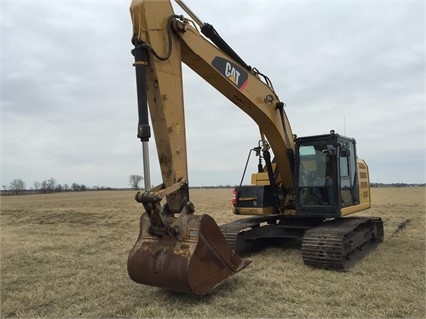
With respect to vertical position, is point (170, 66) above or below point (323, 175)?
above

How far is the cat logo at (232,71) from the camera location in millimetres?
6438

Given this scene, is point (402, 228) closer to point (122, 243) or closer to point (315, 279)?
point (315, 279)

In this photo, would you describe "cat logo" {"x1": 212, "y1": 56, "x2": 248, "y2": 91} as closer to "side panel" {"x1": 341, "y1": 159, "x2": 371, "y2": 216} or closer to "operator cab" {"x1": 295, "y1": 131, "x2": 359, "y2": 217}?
"operator cab" {"x1": 295, "y1": 131, "x2": 359, "y2": 217}

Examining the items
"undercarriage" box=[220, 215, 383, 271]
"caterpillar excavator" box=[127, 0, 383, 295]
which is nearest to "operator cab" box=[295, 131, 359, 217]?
"caterpillar excavator" box=[127, 0, 383, 295]

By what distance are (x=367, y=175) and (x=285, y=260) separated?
360cm

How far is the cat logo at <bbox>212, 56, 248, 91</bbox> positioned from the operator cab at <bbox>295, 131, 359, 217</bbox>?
6.88ft

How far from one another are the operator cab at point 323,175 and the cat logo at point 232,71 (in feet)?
6.88

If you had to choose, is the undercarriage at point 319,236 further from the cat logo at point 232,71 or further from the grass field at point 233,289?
the cat logo at point 232,71

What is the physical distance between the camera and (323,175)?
8.07m

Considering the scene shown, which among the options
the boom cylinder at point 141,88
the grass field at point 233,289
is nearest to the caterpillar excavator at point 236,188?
the boom cylinder at point 141,88

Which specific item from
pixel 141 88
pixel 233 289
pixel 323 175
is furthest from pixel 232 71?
pixel 233 289

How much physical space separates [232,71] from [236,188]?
3.13 meters

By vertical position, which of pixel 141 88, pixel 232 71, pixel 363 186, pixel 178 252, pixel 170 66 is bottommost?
pixel 178 252

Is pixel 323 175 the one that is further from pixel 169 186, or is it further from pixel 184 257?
pixel 184 257
